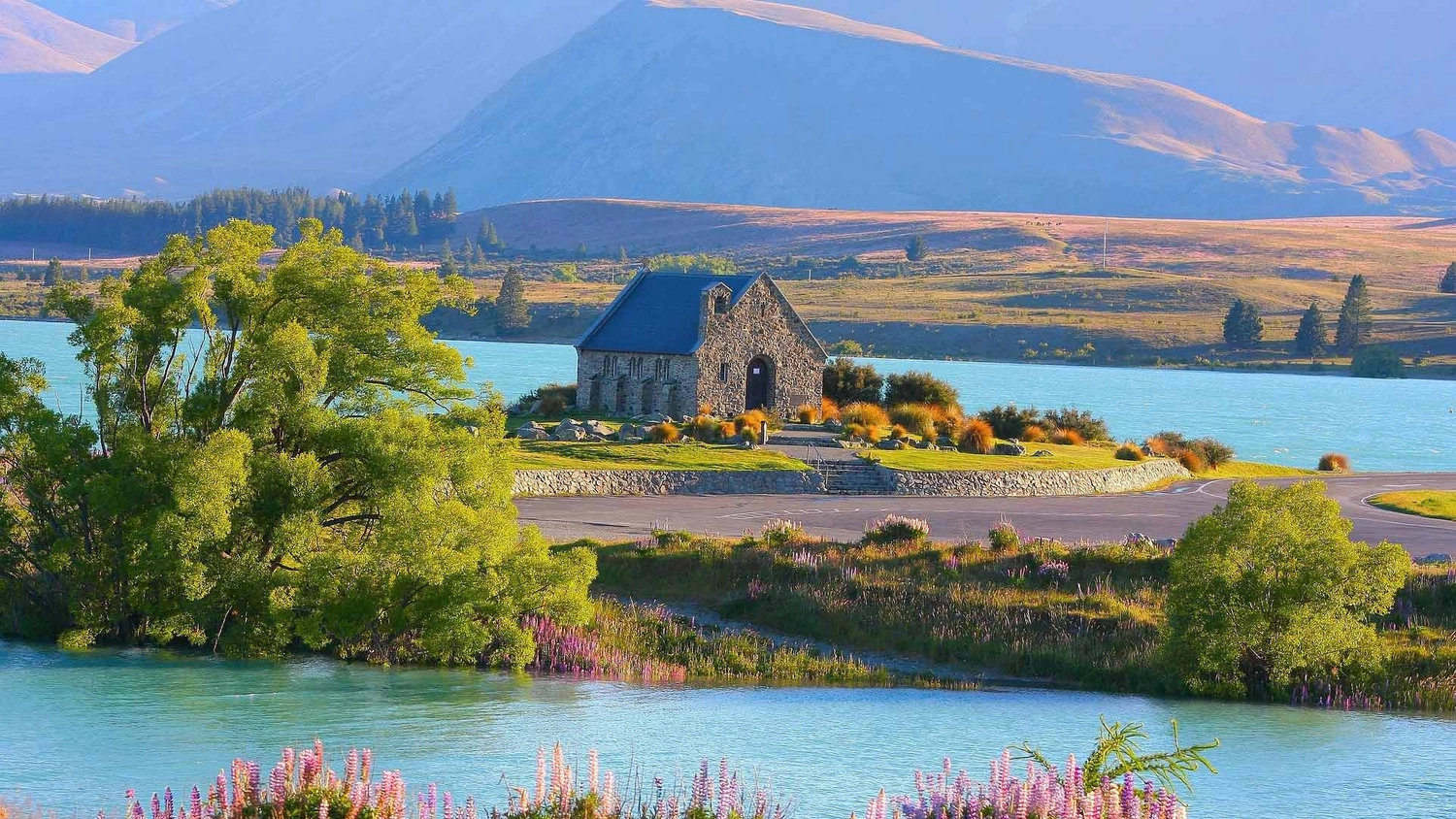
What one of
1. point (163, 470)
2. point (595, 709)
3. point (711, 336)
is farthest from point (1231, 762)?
point (711, 336)

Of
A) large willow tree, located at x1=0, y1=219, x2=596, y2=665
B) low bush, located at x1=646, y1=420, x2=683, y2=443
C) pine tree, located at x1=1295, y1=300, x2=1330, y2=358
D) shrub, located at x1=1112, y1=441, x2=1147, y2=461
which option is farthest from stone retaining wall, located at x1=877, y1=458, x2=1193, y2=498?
pine tree, located at x1=1295, y1=300, x2=1330, y2=358

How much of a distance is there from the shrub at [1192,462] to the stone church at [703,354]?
50.9 feet

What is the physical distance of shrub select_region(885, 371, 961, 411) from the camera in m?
72.4

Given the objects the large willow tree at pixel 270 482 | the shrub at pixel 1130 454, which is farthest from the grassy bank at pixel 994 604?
the shrub at pixel 1130 454

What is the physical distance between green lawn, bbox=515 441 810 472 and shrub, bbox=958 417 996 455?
10.7 m

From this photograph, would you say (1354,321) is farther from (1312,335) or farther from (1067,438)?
(1067,438)

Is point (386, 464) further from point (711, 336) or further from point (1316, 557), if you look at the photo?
point (711, 336)

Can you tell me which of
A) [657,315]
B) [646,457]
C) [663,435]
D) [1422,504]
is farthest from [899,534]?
[657,315]

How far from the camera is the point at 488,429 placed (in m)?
26.6

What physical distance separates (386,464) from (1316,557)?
1387 cm

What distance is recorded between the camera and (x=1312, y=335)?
16712 centimetres

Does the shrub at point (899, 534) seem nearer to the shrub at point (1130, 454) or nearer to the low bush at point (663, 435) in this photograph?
the low bush at point (663, 435)

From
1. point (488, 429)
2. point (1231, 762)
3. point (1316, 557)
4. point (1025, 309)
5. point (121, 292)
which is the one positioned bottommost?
point (1231, 762)

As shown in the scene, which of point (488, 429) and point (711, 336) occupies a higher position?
point (711, 336)
